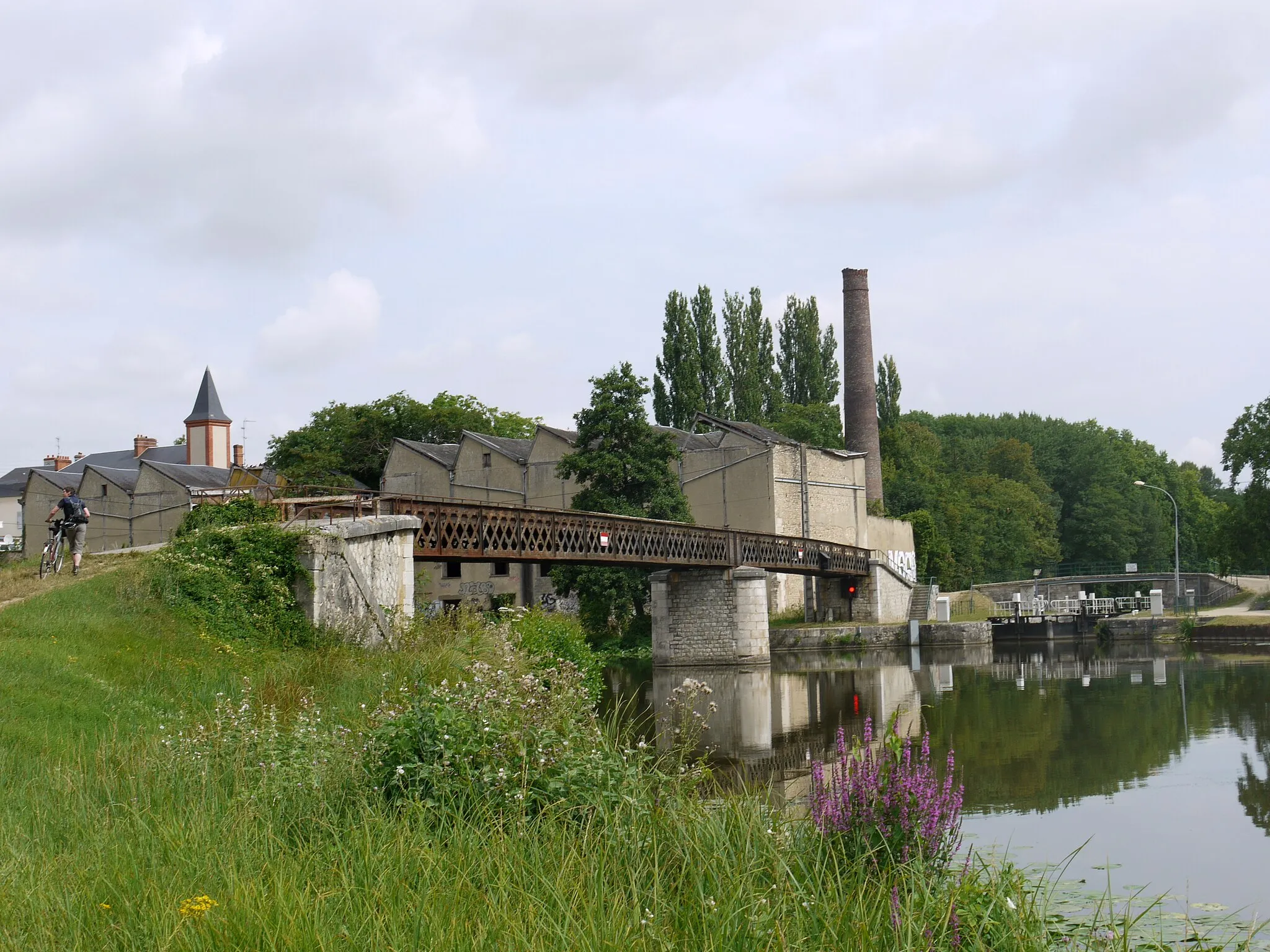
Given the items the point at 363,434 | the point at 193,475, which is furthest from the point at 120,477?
the point at 363,434

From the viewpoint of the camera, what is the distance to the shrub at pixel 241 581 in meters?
16.6

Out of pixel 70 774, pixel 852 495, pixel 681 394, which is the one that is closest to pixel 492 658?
pixel 70 774

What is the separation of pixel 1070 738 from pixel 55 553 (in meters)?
16.5

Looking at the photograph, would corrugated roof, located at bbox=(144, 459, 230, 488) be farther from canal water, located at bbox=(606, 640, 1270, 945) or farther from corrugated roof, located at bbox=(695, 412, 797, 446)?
canal water, located at bbox=(606, 640, 1270, 945)

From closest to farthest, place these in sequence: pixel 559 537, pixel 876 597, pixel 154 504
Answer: pixel 559 537 → pixel 876 597 → pixel 154 504

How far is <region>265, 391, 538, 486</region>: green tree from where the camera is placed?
5712 cm

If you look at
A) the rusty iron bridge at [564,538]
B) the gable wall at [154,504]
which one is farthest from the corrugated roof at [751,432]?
the gable wall at [154,504]

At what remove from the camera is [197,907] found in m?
4.55

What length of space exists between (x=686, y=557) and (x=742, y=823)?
2867cm

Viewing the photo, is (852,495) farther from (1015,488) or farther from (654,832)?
(654,832)

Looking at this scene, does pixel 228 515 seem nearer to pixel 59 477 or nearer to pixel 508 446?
pixel 508 446

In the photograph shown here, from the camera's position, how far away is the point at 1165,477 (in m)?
87.1

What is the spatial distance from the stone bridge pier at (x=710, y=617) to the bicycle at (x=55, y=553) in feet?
68.5

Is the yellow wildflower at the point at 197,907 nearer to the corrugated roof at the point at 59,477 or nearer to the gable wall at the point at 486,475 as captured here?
the gable wall at the point at 486,475
